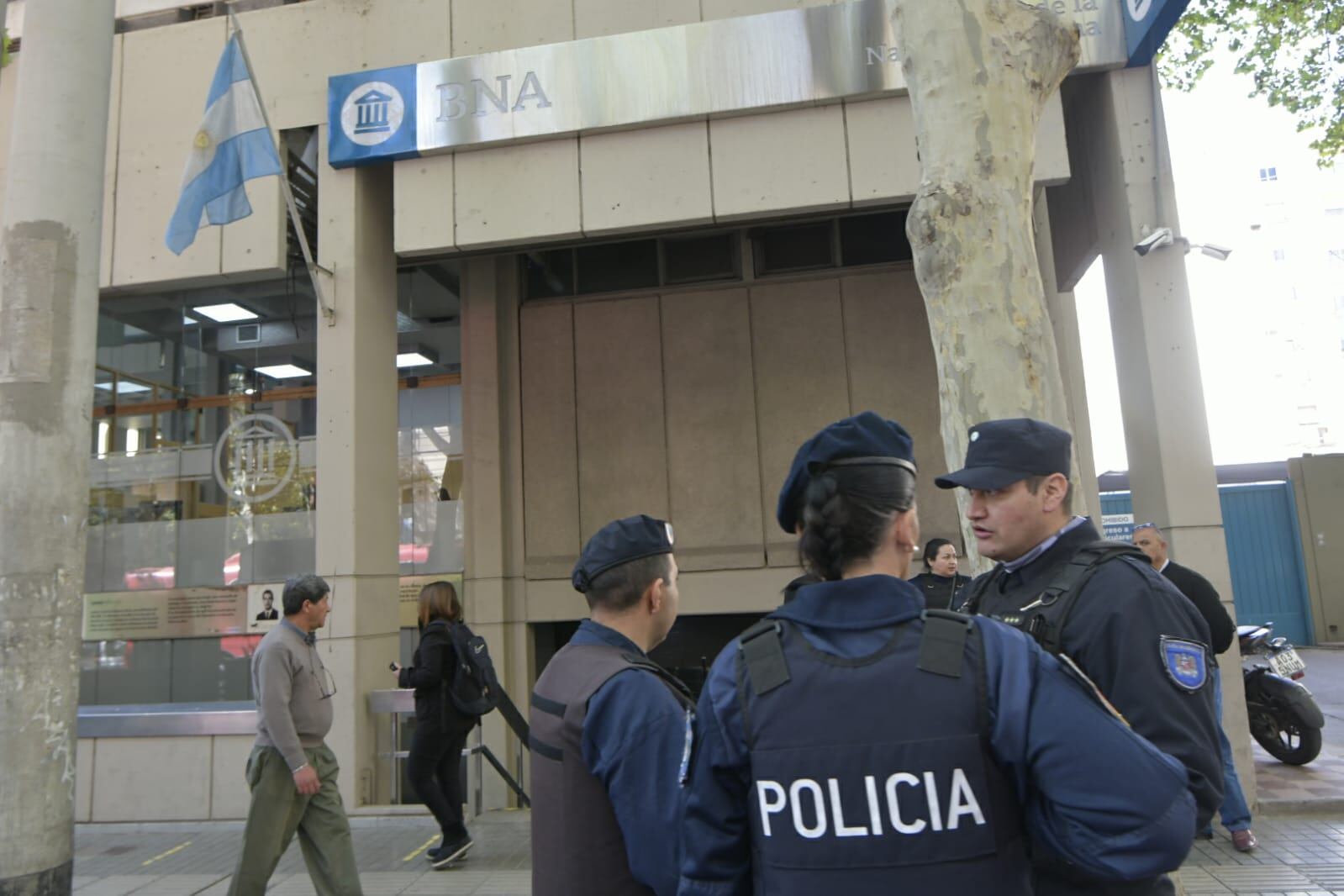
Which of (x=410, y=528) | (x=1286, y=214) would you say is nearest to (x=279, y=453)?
(x=410, y=528)

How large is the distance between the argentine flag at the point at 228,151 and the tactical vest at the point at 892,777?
7875 mm

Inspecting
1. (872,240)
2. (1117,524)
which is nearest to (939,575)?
(872,240)

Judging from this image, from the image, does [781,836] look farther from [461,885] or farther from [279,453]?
[279,453]

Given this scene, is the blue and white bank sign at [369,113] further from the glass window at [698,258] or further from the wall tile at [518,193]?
the glass window at [698,258]

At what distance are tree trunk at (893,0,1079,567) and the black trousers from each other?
3.96 metres

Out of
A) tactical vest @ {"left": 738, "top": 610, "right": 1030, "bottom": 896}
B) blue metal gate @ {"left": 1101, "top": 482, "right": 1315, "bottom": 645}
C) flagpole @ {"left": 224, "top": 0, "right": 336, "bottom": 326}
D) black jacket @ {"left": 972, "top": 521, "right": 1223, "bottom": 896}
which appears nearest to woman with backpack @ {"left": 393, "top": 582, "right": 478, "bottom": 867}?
flagpole @ {"left": 224, "top": 0, "right": 336, "bottom": 326}

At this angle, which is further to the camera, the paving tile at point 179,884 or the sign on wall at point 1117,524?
the sign on wall at point 1117,524

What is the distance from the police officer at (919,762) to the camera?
1537 mm

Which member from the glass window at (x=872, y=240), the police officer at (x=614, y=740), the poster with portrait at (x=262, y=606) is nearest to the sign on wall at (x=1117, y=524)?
the glass window at (x=872, y=240)

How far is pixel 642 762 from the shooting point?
2.33m

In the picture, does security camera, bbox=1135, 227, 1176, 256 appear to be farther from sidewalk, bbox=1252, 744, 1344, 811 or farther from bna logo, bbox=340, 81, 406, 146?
bna logo, bbox=340, 81, 406, 146

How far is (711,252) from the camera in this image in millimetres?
11938

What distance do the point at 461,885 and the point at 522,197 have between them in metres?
5.59

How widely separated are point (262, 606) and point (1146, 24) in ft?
32.0
